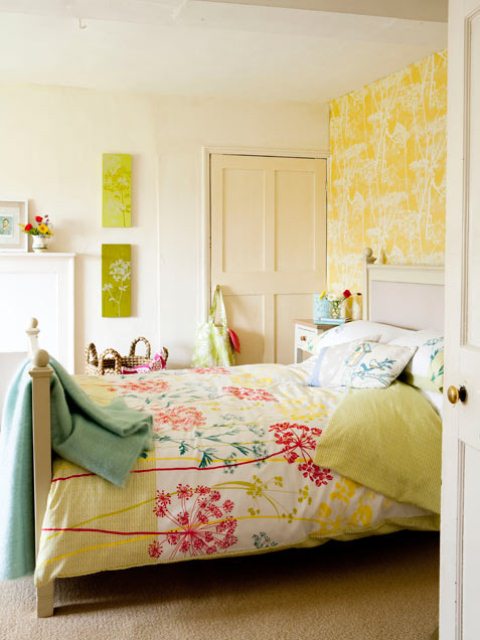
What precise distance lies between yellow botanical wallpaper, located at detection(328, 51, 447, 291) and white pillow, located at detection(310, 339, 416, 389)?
907 millimetres

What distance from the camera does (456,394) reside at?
5.95 ft

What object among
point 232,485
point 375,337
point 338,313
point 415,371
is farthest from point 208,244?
point 232,485

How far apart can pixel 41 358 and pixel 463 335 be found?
4.69 feet

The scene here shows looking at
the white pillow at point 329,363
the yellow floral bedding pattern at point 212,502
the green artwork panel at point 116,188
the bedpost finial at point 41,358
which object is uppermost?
the green artwork panel at point 116,188

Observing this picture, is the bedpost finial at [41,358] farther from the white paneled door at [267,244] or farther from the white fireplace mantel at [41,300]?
the white paneled door at [267,244]

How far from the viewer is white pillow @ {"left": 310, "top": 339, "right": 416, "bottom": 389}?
3.36 m

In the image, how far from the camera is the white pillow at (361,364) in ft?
11.0

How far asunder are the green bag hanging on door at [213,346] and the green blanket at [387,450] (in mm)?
2296

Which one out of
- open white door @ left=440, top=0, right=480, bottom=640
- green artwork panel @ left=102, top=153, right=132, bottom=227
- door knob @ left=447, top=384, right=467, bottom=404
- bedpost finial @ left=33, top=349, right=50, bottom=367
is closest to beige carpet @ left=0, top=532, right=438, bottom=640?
open white door @ left=440, top=0, right=480, bottom=640

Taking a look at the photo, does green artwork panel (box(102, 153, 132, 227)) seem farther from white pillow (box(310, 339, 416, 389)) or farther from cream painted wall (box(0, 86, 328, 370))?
white pillow (box(310, 339, 416, 389))

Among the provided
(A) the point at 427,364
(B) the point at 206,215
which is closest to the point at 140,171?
(B) the point at 206,215

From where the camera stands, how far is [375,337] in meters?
3.95

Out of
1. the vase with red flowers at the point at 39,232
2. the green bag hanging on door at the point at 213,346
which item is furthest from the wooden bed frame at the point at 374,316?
the vase with red flowers at the point at 39,232

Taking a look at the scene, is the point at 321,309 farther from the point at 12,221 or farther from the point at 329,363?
the point at 12,221
